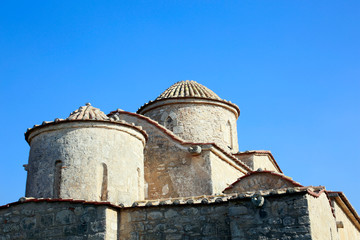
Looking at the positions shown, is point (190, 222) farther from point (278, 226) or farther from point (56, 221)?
point (56, 221)

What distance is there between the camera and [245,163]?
17531mm

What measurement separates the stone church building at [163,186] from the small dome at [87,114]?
1.5 inches

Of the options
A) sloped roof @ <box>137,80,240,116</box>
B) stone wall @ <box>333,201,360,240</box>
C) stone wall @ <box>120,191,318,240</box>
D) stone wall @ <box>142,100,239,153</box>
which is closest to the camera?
stone wall @ <box>120,191,318,240</box>

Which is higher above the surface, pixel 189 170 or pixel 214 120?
pixel 214 120

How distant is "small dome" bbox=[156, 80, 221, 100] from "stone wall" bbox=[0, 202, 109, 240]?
804 centimetres

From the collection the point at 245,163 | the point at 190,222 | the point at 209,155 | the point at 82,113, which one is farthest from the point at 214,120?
the point at 190,222

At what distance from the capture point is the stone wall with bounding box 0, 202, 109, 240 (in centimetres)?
957

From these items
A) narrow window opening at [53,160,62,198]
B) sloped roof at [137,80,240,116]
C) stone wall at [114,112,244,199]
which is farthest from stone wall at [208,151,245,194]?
narrow window opening at [53,160,62,198]

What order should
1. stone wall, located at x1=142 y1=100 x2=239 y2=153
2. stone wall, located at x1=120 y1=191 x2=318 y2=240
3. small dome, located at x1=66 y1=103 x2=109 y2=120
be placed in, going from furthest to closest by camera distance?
stone wall, located at x1=142 y1=100 x2=239 y2=153
small dome, located at x1=66 y1=103 x2=109 y2=120
stone wall, located at x1=120 y1=191 x2=318 y2=240

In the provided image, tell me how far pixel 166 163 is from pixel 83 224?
5.28m

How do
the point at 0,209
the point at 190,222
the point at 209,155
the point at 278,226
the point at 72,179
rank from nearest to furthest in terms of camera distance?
the point at 278,226 < the point at 190,222 < the point at 0,209 < the point at 72,179 < the point at 209,155

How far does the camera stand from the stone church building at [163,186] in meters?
9.13

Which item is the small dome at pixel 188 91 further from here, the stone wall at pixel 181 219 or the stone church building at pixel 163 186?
the stone wall at pixel 181 219

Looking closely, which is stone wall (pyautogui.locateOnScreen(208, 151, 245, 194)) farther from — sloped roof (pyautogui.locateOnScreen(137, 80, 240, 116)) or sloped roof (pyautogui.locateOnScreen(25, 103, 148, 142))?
sloped roof (pyautogui.locateOnScreen(137, 80, 240, 116))
